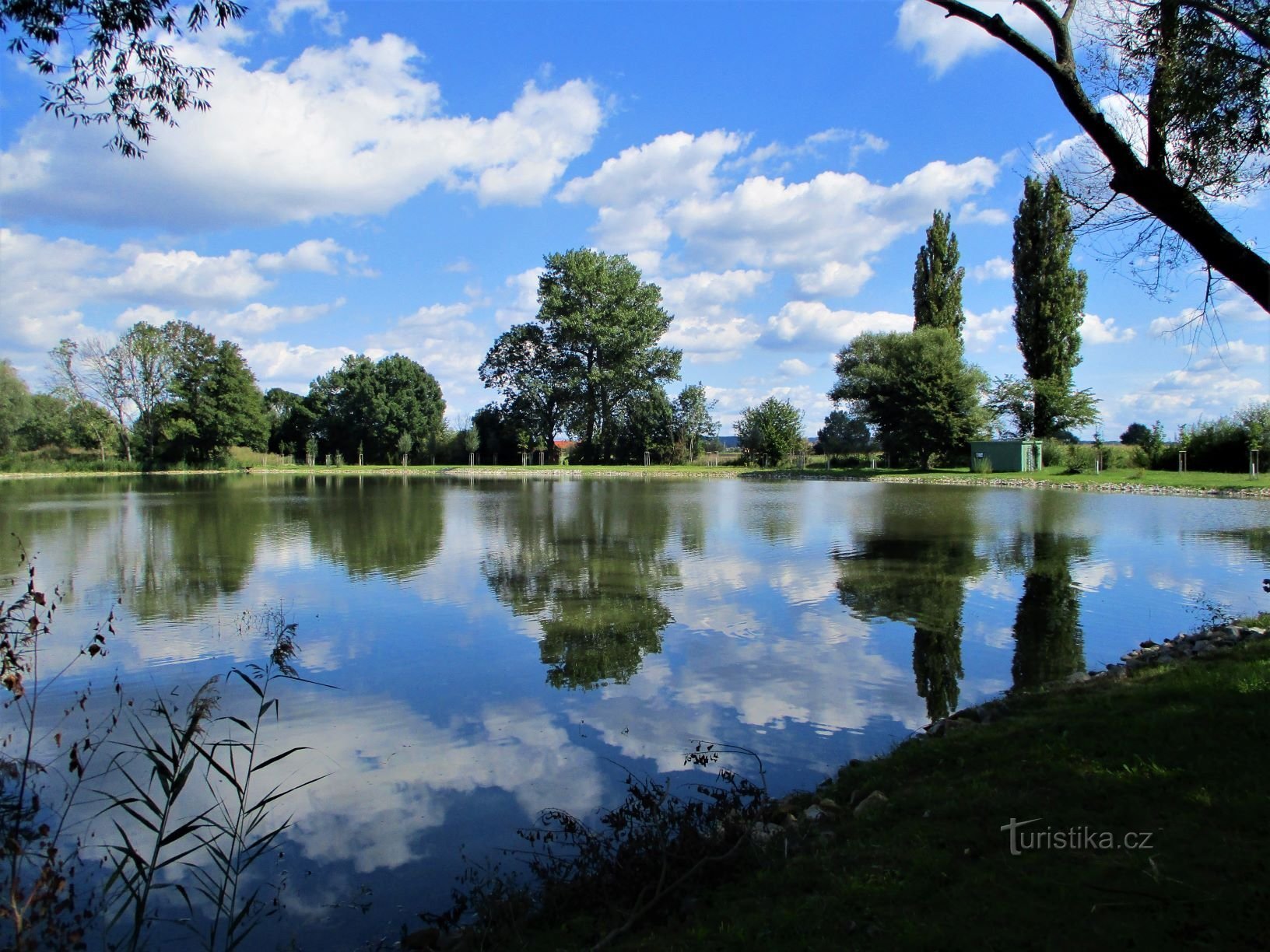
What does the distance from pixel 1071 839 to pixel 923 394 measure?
47035 mm

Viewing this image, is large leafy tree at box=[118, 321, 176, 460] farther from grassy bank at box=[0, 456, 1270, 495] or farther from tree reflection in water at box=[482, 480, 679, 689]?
tree reflection in water at box=[482, 480, 679, 689]

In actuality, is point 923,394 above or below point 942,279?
below

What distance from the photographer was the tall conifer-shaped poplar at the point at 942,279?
5028cm

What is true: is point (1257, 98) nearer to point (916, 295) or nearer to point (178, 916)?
point (178, 916)

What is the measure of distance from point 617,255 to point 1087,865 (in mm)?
61835

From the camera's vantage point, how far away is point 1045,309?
146ft

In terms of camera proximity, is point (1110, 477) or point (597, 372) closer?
point (1110, 477)

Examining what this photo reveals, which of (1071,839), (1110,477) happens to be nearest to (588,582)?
(1071,839)

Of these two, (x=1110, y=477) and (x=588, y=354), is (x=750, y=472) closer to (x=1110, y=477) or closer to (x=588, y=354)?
(x=588, y=354)

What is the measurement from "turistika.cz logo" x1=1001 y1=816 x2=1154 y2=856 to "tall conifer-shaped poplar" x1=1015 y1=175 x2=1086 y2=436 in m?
47.0

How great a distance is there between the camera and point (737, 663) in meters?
8.63

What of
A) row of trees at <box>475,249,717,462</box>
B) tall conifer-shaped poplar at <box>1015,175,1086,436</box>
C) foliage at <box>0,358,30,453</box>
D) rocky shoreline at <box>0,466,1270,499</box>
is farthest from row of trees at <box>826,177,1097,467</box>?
foliage at <box>0,358,30,453</box>

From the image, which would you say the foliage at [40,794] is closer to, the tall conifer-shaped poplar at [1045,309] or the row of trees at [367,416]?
the tall conifer-shaped poplar at [1045,309]

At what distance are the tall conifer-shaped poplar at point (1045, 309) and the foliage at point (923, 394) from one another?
11.4ft
